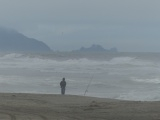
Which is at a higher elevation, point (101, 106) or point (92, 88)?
point (92, 88)

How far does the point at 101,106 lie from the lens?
14664 mm

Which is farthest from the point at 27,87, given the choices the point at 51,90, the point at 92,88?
the point at 92,88

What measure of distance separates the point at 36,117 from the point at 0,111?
1.74 meters

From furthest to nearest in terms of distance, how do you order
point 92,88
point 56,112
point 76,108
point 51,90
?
1. point 92,88
2. point 51,90
3. point 76,108
4. point 56,112

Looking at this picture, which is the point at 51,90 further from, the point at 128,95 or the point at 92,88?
the point at 128,95

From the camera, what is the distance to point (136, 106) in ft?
47.1

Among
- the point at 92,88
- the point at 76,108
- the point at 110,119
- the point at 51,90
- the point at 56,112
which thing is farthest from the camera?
the point at 92,88

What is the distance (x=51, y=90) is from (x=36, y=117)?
51.0 ft

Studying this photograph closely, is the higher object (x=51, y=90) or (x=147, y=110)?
(x=51, y=90)

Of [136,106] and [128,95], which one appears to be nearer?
[136,106]

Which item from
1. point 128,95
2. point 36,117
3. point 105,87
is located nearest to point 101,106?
point 36,117

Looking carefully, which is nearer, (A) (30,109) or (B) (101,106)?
(A) (30,109)

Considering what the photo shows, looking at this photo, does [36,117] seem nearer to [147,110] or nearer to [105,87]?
[147,110]

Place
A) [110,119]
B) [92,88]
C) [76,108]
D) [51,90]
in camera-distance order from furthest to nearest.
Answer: [92,88], [51,90], [76,108], [110,119]
